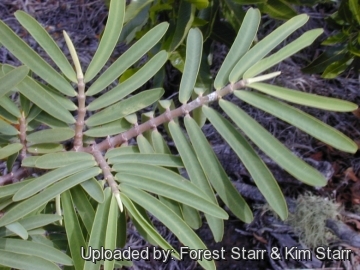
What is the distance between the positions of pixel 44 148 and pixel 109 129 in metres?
0.13

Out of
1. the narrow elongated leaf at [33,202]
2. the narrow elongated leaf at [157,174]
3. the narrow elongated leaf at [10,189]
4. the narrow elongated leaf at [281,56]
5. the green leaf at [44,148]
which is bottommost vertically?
the narrow elongated leaf at [33,202]

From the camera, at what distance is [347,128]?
1867 mm

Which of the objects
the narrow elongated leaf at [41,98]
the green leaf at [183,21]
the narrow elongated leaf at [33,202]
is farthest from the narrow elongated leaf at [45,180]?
the green leaf at [183,21]

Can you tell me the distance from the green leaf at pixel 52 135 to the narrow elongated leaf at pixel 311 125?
0.35 m

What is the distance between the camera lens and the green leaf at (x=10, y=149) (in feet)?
2.57

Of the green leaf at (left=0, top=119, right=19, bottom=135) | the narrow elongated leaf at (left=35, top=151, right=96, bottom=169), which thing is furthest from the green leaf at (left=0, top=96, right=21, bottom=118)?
the narrow elongated leaf at (left=35, top=151, right=96, bottom=169)

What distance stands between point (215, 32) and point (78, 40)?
0.89 m

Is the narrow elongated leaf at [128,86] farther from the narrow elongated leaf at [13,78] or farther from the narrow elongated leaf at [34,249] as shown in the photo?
the narrow elongated leaf at [34,249]

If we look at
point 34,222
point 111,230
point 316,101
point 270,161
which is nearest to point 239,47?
point 316,101

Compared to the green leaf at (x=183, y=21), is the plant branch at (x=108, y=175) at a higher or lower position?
lower

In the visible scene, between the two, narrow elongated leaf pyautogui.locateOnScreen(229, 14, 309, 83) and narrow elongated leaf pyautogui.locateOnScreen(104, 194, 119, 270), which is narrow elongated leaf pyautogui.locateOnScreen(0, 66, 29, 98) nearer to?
narrow elongated leaf pyautogui.locateOnScreen(104, 194, 119, 270)

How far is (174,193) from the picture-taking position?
2.51ft

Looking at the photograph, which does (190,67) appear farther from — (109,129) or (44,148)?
(44,148)

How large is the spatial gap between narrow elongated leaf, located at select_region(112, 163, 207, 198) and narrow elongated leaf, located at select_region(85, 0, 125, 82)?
19cm
